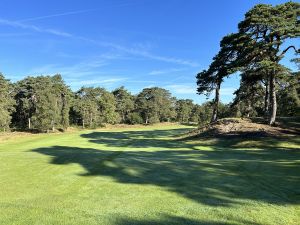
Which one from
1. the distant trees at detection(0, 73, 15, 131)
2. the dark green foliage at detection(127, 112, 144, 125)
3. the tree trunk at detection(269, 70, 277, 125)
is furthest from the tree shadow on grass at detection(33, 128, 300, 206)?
the dark green foliage at detection(127, 112, 144, 125)

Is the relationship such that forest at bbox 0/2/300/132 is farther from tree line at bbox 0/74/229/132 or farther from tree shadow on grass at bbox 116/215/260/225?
tree shadow on grass at bbox 116/215/260/225

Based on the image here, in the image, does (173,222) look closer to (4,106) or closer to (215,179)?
(215,179)

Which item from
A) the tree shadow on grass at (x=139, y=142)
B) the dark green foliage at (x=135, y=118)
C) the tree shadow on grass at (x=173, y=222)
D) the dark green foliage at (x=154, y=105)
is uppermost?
the dark green foliage at (x=154, y=105)

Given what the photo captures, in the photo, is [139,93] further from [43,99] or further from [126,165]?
[126,165]

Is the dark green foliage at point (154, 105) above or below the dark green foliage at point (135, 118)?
above

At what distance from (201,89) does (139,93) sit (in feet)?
259

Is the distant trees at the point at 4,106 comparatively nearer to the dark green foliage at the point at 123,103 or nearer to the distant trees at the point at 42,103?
the distant trees at the point at 42,103

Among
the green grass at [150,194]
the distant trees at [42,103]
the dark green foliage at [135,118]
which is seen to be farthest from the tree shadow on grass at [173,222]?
the dark green foliage at [135,118]

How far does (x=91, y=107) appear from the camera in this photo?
89.1 m

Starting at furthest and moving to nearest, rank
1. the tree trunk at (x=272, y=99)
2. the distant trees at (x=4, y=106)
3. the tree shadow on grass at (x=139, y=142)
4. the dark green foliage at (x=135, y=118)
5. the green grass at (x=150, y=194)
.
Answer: the dark green foliage at (x=135, y=118) < the distant trees at (x=4, y=106) < the tree trunk at (x=272, y=99) < the tree shadow on grass at (x=139, y=142) < the green grass at (x=150, y=194)

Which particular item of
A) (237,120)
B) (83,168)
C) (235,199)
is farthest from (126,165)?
(237,120)

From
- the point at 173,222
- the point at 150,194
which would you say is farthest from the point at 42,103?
the point at 173,222

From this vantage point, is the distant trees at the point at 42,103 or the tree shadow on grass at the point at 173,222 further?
the distant trees at the point at 42,103

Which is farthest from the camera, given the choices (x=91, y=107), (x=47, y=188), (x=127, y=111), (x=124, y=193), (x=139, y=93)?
(x=139, y=93)
